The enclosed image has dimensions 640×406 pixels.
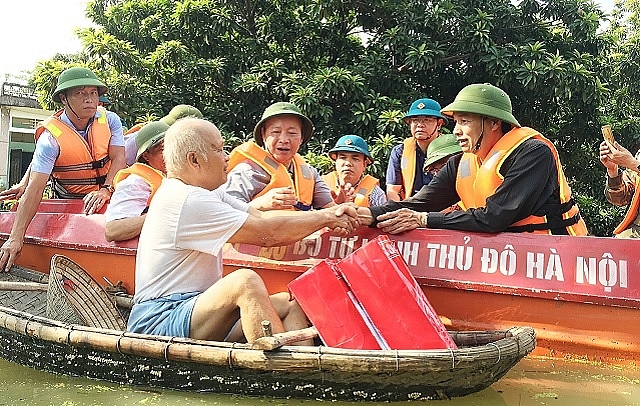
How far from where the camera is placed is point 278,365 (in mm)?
2678

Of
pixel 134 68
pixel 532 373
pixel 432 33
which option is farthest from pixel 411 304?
pixel 134 68

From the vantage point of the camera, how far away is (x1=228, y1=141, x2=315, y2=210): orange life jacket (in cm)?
440

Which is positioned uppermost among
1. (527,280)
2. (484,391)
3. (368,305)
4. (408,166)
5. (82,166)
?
(408,166)

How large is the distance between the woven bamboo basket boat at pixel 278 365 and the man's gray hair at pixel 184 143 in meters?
0.78

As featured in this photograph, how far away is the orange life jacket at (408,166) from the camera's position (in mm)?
5453

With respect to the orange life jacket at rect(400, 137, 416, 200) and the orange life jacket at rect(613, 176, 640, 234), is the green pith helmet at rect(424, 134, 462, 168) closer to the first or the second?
the orange life jacket at rect(400, 137, 416, 200)

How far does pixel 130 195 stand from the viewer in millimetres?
4289

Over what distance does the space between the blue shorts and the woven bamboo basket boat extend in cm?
9

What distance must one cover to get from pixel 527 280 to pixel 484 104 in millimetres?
1056

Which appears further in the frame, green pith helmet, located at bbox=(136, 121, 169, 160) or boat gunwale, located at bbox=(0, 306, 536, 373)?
green pith helmet, located at bbox=(136, 121, 169, 160)

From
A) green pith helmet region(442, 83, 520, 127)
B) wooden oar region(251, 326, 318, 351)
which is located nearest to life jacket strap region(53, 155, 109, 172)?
green pith helmet region(442, 83, 520, 127)

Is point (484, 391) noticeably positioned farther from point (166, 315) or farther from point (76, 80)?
point (76, 80)

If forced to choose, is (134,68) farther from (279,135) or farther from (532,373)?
(532,373)

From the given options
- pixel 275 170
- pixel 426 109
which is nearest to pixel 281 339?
pixel 275 170
